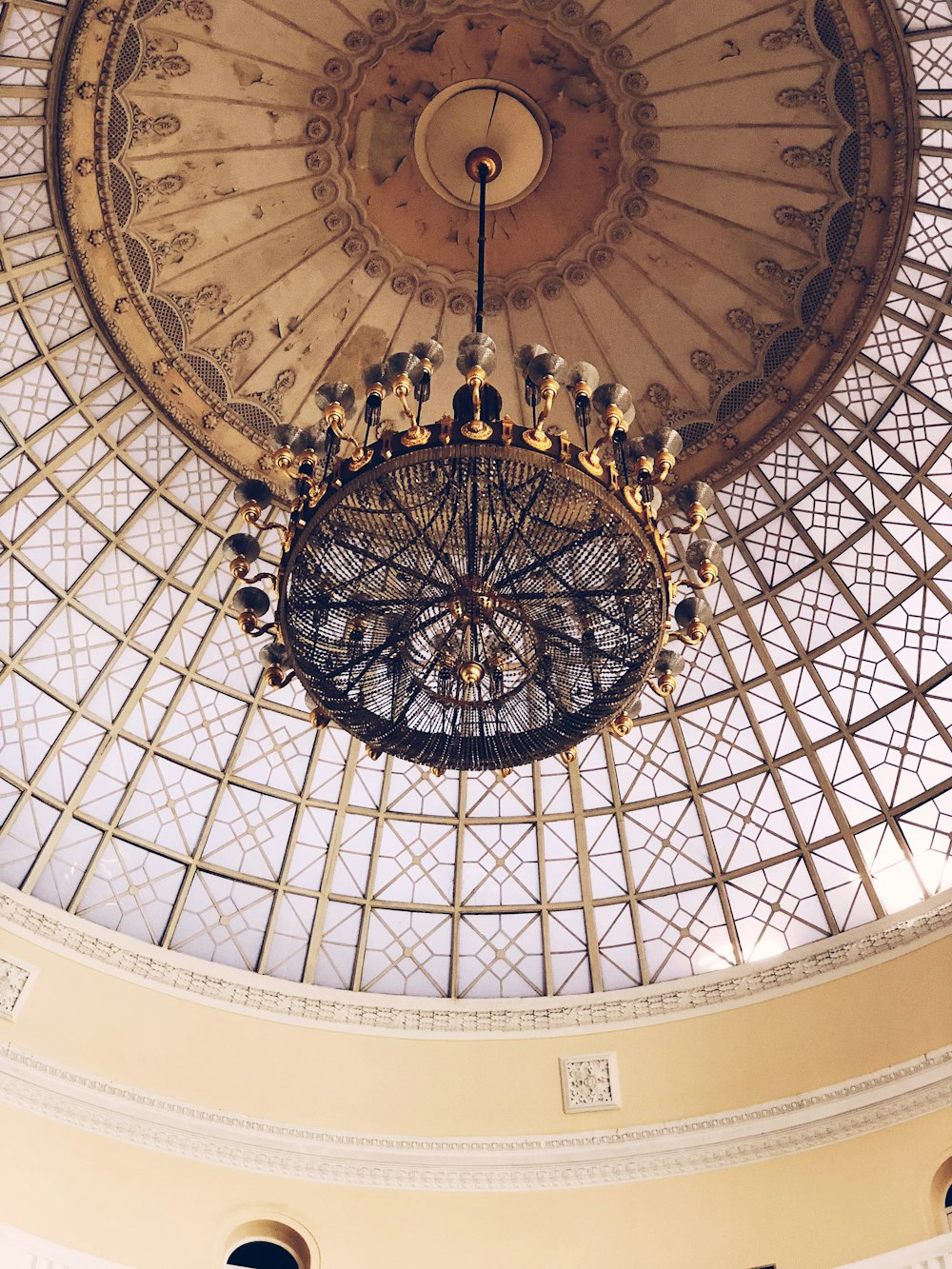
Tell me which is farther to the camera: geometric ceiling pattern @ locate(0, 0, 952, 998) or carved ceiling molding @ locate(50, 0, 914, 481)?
geometric ceiling pattern @ locate(0, 0, 952, 998)

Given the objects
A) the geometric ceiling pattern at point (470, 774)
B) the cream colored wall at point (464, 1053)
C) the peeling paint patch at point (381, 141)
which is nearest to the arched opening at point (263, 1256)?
the cream colored wall at point (464, 1053)

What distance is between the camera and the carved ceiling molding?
13.6m

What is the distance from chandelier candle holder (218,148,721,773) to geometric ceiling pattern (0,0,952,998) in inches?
215

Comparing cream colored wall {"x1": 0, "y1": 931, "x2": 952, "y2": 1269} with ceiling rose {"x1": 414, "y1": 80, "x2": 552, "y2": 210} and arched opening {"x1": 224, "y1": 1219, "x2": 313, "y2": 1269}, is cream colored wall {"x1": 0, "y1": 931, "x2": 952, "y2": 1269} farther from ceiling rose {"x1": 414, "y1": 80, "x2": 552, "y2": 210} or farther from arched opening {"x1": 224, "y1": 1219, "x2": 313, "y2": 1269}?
ceiling rose {"x1": 414, "y1": 80, "x2": 552, "y2": 210}

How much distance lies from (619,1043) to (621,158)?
11.7 m

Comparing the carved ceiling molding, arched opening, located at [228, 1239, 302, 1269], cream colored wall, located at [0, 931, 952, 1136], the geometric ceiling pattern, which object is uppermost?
the carved ceiling molding

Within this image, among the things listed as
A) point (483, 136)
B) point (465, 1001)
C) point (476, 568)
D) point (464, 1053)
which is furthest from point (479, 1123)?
point (483, 136)

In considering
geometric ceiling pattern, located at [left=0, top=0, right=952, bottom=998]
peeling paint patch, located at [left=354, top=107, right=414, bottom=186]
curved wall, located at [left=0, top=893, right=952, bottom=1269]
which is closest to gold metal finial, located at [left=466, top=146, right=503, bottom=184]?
peeling paint patch, located at [left=354, top=107, right=414, bottom=186]

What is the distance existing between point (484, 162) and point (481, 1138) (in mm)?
12455

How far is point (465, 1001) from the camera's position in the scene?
1781 cm

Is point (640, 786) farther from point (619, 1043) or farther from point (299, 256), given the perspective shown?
point (299, 256)

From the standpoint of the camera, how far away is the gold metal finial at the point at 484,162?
1491 centimetres

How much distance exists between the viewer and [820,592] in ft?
55.4

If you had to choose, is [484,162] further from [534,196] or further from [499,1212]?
[499,1212]
